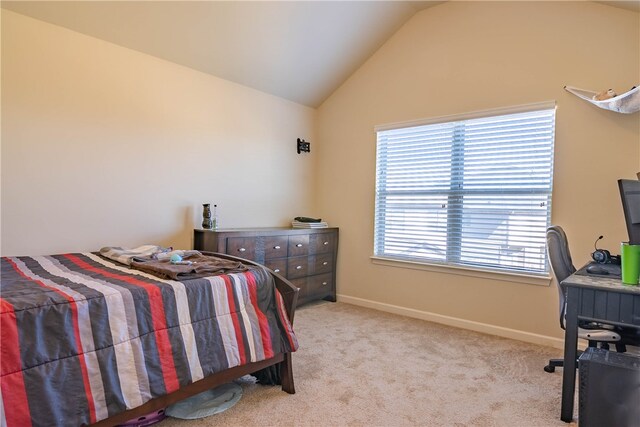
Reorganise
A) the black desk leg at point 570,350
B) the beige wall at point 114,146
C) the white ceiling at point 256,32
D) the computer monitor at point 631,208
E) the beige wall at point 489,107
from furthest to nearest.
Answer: the beige wall at point 489,107 < the white ceiling at point 256,32 < the beige wall at point 114,146 < the computer monitor at point 631,208 < the black desk leg at point 570,350

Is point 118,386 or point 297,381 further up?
point 118,386

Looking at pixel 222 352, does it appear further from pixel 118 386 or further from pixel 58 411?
pixel 58 411

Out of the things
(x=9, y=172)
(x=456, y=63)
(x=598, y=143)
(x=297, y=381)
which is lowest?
(x=297, y=381)

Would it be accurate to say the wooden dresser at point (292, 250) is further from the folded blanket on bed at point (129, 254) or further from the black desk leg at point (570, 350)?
the black desk leg at point (570, 350)

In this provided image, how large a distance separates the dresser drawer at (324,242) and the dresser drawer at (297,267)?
23cm

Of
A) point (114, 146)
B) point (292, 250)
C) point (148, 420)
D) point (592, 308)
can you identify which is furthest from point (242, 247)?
point (592, 308)

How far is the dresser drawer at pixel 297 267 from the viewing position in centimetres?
378

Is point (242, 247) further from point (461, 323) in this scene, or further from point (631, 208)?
point (631, 208)

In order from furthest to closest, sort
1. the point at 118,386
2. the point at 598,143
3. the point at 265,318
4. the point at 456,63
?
the point at 456,63 → the point at 598,143 → the point at 265,318 → the point at 118,386

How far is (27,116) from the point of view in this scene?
2.48m

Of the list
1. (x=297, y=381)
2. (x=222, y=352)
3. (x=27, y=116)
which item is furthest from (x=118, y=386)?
(x=27, y=116)

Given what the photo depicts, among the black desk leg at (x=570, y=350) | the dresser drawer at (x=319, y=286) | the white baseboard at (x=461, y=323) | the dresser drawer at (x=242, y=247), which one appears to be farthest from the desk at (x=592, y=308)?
the dresser drawer at (x=319, y=286)

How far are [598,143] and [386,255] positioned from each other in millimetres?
2117

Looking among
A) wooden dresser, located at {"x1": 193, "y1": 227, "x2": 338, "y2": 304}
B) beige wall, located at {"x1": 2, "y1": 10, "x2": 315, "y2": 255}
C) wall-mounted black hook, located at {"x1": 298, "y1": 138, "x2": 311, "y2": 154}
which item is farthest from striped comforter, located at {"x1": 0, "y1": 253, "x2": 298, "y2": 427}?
wall-mounted black hook, located at {"x1": 298, "y1": 138, "x2": 311, "y2": 154}
